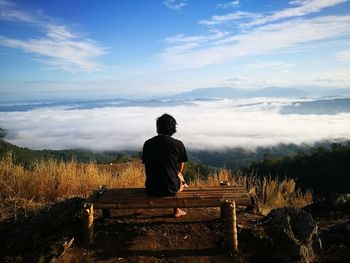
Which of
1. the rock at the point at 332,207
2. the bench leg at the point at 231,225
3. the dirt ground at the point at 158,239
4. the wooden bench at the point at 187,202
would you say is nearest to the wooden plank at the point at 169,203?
the wooden bench at the point at 187,202

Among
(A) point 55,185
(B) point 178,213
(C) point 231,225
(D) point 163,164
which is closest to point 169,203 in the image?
(D) point 163,164

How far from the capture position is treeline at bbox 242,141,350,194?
35.3m

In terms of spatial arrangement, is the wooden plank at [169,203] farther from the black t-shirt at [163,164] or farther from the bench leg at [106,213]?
the bench leg at [106,213]

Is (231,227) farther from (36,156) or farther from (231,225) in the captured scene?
(36,156)

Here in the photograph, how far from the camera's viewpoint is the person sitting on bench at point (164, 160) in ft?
15.0

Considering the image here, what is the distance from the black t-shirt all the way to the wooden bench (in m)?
0.13

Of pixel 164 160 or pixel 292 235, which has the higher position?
pixel 164 160

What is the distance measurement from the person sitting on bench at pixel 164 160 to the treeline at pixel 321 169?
30.2 m

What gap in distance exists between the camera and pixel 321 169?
3775 centimetres

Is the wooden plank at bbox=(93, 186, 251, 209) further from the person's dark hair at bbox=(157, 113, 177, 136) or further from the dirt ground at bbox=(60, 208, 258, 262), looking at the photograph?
the person's dark hair at bbox=(157, 113, 177, 136)

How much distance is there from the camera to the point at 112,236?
15.4 ft

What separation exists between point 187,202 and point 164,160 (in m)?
0.66

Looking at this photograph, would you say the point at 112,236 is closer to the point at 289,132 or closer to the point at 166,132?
the point at 166,132

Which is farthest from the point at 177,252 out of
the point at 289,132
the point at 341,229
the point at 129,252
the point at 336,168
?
the point at 289,132
